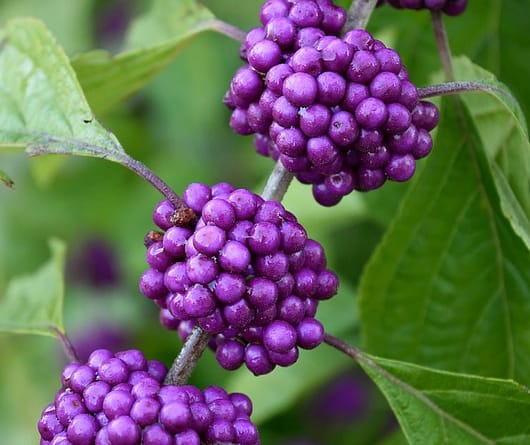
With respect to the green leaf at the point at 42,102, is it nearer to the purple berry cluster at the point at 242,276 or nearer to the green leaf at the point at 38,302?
the purple berry cluster at the point at 242,276

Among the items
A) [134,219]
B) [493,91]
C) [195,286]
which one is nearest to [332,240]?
[134,219]

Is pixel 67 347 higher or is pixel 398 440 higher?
pixel 67 347

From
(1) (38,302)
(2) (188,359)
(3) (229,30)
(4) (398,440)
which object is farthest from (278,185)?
(4) (398,440)

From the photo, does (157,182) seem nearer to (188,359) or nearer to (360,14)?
(188,359)

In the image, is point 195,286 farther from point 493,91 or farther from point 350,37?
point 493,91

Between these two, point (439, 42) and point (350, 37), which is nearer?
point (350, 37)

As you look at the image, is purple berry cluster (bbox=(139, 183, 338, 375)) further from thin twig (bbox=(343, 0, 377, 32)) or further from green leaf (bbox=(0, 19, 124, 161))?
thin twig (bbox=(343, 0, 377, 32))
